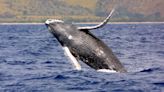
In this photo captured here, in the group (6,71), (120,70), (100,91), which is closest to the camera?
(100,91)

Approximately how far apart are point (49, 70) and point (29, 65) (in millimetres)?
2457

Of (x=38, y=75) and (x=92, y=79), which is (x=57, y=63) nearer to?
(x=38, y=75)

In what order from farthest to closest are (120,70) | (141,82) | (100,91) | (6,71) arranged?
(6,71) → (120,70) → (141,82) → (100,91)

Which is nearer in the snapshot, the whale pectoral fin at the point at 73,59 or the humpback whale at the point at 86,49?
the whale pectoral fin at the point at 73,59

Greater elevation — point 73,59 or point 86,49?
point 86,49

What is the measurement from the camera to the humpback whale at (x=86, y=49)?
49.4 feet

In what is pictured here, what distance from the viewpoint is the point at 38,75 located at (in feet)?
55.7

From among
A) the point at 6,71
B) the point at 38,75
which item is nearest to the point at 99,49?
the point at 38,75

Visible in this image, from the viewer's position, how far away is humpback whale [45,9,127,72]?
593 inches

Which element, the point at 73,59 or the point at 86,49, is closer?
A: the point at 73,59

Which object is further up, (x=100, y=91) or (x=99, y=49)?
(x=99, y=49)

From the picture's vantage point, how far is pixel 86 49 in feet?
49.9

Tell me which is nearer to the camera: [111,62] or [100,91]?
[100,91]

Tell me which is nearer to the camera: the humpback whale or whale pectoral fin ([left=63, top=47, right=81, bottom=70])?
whale pectoral fin ([left=63, top=47, right=81, bottom=70])
